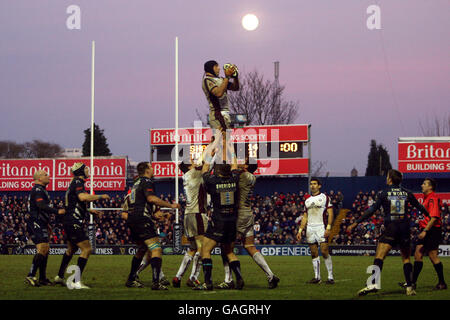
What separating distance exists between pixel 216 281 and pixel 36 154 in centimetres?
9509

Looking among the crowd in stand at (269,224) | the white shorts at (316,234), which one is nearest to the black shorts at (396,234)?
the white shorts at (316,234)

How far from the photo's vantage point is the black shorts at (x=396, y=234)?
12367mm

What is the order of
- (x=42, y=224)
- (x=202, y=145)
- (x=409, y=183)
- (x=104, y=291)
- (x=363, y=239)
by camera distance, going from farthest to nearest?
(x=409, y=183) < (x=202, y=145) < (x=363, y=239) < (x=42, y=224) < (x=104, y=291)

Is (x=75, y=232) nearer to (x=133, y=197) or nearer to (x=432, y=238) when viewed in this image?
(x=133, y=197)

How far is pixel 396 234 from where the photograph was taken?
1237 centimetres

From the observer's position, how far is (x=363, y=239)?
3734cm

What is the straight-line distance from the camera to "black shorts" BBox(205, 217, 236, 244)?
13.3m

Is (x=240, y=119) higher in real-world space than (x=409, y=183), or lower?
higher

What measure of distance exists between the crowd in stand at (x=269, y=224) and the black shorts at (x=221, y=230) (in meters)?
23.2

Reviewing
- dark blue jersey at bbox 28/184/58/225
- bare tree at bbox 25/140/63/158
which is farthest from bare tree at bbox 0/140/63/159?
dark blue jersey at bbox 28/184/58/225

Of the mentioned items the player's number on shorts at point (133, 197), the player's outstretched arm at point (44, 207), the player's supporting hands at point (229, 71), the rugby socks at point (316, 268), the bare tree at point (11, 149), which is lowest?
the rugby socks at point (316, 268)

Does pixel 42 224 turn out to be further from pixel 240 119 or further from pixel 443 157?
pixel 443 157

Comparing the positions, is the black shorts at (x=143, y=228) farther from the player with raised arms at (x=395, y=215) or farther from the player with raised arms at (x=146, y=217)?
the player with raised arms at (x=395, y=215)
